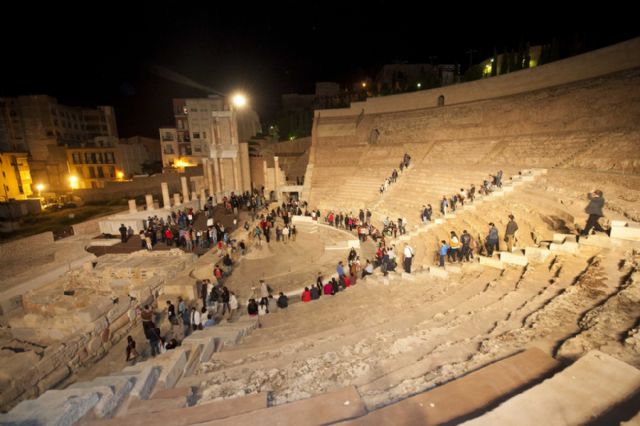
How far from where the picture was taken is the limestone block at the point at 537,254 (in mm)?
7925

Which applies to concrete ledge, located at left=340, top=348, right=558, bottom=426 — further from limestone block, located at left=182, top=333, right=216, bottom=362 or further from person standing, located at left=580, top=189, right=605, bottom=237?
person standing, located at left=580, top=189, right=605, bottom=237

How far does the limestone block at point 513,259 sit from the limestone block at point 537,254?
125mm

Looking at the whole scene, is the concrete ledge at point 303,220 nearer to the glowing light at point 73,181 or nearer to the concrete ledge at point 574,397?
the concrete ledge at point 574,397

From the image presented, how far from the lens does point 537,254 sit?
8039mm

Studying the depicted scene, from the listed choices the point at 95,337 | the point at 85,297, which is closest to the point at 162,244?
the point at 85,297

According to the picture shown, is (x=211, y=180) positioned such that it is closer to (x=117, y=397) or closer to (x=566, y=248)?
(x=117, y=397)

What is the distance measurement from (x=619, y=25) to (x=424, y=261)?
25558 millimetres

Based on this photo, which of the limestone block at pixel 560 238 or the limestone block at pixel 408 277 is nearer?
the limestone block at pixel 560 238

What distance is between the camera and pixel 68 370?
903 centimetres

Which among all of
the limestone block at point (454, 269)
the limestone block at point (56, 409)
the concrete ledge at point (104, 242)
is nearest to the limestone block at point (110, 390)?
the limestone block at point (56, 409)

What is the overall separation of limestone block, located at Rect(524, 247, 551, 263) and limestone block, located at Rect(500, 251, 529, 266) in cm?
13

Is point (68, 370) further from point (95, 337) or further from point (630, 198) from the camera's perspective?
point (630, 198)

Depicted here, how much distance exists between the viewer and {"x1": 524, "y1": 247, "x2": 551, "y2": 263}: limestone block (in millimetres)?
7925

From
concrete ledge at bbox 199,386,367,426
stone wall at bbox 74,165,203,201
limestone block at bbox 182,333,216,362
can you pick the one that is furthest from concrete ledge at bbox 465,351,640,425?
stone wall at bbox 74,165,203,201
